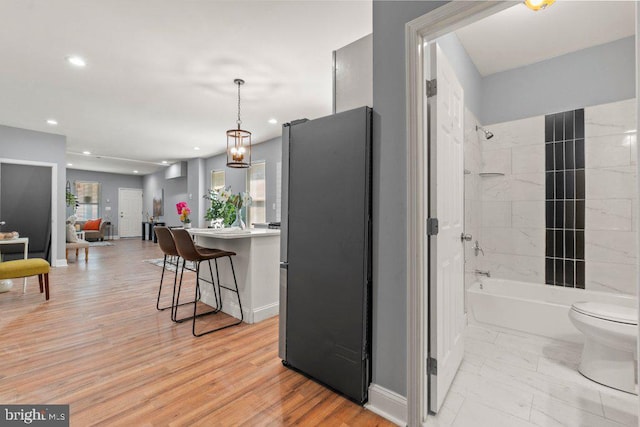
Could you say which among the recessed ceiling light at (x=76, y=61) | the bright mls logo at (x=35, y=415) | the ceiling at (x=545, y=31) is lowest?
the bright mls logo at (x=35, y=415)

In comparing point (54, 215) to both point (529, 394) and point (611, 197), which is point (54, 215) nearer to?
point (529, 394)

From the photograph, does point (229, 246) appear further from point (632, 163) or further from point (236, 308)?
point (632, 163)

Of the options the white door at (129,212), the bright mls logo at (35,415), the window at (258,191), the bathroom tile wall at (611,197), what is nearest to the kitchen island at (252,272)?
the bright mls logo at (35,415)

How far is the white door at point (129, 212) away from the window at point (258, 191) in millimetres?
7891

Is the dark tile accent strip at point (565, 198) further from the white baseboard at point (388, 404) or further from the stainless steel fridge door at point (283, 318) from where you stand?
the stainless steel fridge door at point (283, 318)

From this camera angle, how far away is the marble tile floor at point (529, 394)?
5.18 ft

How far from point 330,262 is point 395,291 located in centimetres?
42

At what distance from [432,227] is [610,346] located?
148 centimetres

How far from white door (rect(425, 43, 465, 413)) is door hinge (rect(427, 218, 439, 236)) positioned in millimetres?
17

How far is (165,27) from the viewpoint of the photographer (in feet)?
8.46

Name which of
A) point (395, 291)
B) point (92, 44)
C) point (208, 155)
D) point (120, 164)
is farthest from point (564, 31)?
point (120, 164)

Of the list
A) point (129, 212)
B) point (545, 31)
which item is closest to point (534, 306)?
point (545, 31)

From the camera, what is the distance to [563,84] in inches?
115

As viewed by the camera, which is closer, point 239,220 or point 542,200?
point 542,200
